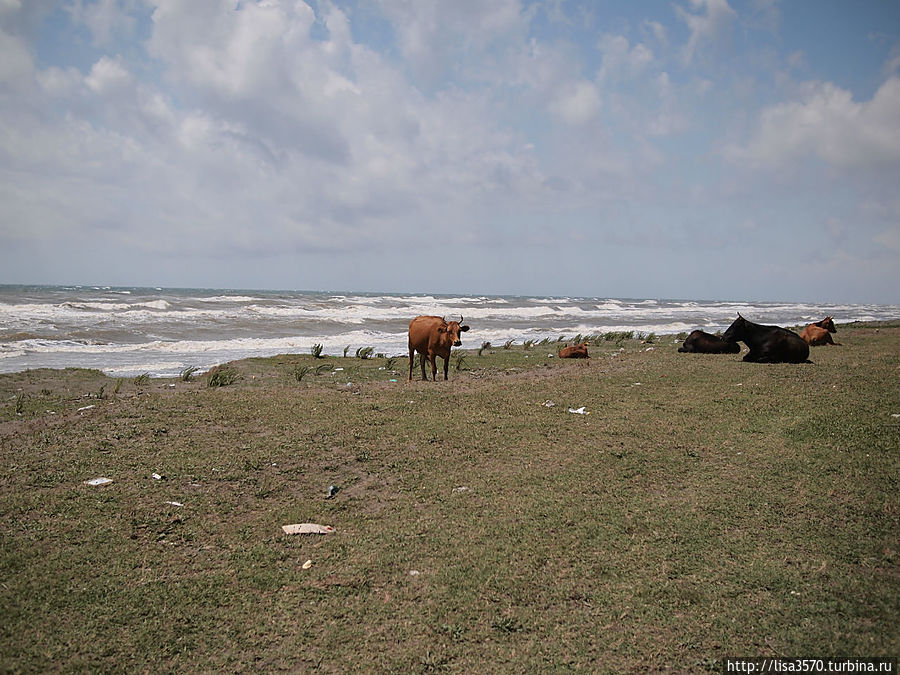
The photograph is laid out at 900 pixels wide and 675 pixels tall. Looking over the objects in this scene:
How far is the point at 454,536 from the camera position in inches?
179

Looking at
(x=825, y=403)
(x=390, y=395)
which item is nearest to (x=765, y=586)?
(x=825, y=403)

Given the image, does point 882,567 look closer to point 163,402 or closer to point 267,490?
point 267,490

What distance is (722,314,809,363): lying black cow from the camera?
470 inches

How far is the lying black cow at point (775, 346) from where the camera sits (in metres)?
11.9

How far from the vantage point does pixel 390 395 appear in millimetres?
9672

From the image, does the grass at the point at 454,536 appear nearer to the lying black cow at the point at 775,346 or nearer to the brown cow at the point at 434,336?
the brown cow at the point at 434,336

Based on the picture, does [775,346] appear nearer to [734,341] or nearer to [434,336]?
[734,341]

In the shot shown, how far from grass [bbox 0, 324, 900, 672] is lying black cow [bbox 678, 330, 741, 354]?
667 cm

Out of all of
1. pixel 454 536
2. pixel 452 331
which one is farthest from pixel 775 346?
pixel 454 536

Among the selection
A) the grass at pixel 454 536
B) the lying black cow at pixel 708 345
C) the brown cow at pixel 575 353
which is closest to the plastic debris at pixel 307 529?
the grass at pixel 454 536

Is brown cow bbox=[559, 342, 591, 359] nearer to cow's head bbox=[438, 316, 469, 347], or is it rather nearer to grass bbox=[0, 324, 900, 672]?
cow's head bbox=[438, 316, 469, 347]

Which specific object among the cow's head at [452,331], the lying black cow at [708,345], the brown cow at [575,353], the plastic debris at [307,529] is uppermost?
the cow's head at [452,331]

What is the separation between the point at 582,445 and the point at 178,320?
33389 mm

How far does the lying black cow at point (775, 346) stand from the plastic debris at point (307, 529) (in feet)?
34.9
